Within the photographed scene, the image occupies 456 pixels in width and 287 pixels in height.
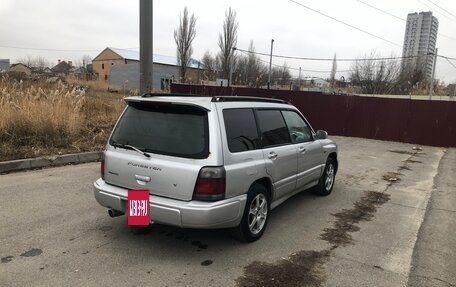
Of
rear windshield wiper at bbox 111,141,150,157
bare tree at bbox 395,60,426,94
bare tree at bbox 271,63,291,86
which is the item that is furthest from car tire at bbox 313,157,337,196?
bare tree at bbox 271,63,291,86

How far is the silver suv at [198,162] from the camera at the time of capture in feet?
13.2

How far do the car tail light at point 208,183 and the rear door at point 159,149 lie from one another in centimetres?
6

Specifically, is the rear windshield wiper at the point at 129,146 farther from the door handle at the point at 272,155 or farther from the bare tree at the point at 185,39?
the bare tree at the point at 185,39

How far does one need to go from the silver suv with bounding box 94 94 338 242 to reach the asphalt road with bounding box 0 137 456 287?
0.42 meters

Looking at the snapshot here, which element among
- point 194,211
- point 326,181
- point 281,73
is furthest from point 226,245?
point 281,73

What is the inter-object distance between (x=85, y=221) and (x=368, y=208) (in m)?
4.28

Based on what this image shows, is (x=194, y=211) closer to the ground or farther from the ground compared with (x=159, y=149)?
closer to the ground

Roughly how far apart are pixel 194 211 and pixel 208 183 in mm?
297

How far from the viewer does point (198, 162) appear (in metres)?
4.06

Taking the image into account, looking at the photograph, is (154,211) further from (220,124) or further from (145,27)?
(145,27)

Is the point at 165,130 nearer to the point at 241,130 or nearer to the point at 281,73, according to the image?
the point at 241,130

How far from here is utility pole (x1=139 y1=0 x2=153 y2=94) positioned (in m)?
9.62

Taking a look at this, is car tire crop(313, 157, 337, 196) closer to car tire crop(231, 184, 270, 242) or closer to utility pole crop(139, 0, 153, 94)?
car tire crop(231, 184, 270, 242)

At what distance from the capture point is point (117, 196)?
4.39 meters
